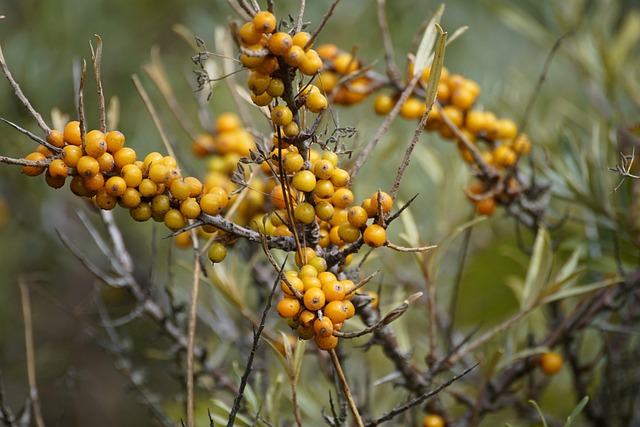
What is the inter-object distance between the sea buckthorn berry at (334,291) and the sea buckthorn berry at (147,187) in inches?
3.8

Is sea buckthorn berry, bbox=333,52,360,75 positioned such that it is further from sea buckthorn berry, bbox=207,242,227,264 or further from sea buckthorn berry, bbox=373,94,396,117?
sea buckthorn berry, bbox=207,242,227,264

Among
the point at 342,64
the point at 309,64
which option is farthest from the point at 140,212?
the point at 342,64

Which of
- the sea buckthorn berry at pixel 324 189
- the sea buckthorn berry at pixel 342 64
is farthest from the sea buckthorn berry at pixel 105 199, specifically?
A: the sea buckthorn berry at pixel 342 64

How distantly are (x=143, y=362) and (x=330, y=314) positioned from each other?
938mm

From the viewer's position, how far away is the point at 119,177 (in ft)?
1.02

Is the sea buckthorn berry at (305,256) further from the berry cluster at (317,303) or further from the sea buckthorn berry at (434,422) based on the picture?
the sea buckthorn berry at (434,422)

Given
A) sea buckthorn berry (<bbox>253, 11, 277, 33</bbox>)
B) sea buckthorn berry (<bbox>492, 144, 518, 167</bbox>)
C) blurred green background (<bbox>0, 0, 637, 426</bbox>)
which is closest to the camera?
sea buckthorn berry (<bbox>253, 11, 277, 33</bbox>)

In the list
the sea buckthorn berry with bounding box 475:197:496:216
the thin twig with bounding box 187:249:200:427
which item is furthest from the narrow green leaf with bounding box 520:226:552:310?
the thin twig with bounding box 187:249:200:427

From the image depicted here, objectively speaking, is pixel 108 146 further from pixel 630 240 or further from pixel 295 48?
pixel 630 240

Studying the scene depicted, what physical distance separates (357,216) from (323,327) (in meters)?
0.06

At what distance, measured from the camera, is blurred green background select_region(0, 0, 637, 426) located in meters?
0.71

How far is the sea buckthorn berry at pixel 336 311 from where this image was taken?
0.30 metres

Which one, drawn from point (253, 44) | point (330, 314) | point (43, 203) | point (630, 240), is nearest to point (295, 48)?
point (253, 44)

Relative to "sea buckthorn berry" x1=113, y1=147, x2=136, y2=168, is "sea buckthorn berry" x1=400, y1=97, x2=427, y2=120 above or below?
above
